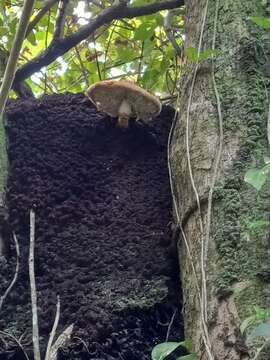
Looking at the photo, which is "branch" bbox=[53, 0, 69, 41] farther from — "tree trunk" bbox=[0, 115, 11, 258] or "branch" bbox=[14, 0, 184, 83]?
"tree trunk" bbox=[0, 115, 11, 258]

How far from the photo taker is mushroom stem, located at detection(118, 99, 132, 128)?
1979mm

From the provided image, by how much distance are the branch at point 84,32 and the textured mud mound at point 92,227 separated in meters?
0.12

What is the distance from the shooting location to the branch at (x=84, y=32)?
212cm

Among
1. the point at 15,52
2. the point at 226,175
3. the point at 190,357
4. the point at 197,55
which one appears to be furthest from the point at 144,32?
the point at 190,357

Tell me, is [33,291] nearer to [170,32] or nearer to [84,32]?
[84,32]

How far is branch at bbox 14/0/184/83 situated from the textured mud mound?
122 mm

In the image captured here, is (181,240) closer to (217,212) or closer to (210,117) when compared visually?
(217,212)

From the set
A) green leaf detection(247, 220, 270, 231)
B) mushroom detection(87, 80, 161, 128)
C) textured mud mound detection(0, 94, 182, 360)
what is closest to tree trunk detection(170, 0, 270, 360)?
green leaf detection(247, 220, 270, 231)

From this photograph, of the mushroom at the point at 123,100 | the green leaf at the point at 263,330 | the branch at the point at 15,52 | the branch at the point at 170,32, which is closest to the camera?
the green leaf at the point at 263,330

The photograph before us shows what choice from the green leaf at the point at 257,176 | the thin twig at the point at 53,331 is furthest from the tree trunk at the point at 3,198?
the green leaf at the point at 257,176

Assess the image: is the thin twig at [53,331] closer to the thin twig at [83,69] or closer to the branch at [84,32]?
the branch at [84,32]

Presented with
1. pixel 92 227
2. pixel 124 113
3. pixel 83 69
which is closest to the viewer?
pixel 92 227

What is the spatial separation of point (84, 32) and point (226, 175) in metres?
0.95

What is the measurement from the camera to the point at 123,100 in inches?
78.8
